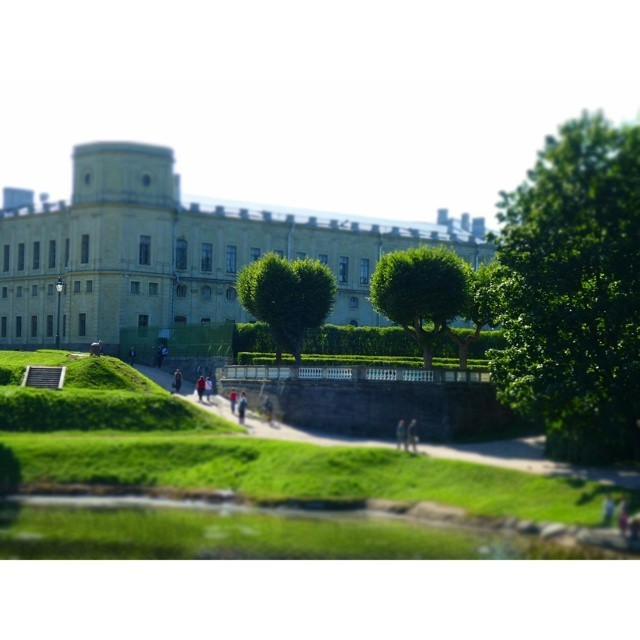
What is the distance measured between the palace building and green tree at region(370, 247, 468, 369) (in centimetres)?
1326

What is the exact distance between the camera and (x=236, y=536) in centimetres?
2189

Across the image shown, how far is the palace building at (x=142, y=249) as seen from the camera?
201 ft

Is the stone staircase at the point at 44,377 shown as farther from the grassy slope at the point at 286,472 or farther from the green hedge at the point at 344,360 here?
the green hedge at the point at 344,360

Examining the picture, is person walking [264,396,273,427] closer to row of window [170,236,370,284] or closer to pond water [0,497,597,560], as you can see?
pond water [0,497,597,560]

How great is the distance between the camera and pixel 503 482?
2439cm

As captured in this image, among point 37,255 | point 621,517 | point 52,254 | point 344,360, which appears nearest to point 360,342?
point 344,360

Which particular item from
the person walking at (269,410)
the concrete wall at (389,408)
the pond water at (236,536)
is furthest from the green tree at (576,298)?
the person walking at (269,410)

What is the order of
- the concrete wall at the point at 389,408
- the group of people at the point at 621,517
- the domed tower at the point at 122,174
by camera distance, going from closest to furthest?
the group of people at the point at 621,517 < the concrete wall at the point at 389,408 < the domed tower at the point at 122,174

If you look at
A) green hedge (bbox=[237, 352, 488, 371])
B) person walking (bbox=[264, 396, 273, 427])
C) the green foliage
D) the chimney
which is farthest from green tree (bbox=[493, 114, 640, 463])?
the chimney

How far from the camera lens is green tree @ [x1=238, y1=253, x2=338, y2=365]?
5038 cm

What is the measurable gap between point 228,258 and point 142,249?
761cm

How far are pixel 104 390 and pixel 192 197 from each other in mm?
31104

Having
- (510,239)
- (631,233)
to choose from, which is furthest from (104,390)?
(631,233)

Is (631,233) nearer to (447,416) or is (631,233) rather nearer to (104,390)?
(447,416)
